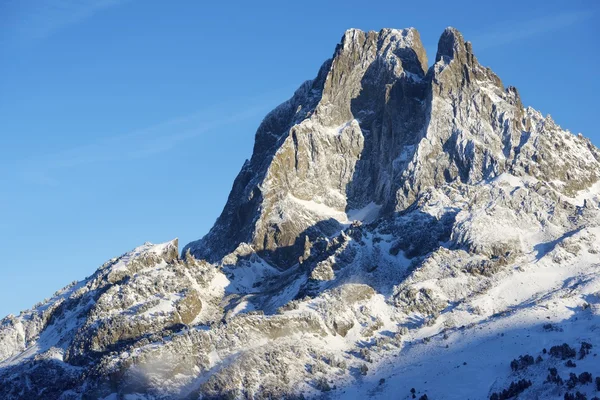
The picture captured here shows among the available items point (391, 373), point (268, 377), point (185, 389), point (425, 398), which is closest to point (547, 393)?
point (425, 398)

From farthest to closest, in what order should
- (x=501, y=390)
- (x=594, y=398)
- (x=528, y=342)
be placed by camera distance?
(x=528, y=342) → (x=501, y=390) → (x=594, y=398)

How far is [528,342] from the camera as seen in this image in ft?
646

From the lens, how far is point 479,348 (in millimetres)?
199250

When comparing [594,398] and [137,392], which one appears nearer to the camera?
[594,398]

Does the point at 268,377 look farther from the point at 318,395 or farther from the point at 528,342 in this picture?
the point at 528,342

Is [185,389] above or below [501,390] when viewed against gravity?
above

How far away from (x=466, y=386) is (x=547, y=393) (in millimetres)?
16736

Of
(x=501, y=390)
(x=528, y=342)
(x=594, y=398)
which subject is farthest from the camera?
(x=528, y=342)

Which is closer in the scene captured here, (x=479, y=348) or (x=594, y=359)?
(x=594, y=359)

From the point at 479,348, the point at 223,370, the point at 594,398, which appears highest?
the point at 223,370

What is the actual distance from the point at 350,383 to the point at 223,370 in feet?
79.7

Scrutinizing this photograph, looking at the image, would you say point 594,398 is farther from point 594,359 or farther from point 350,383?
point 350,383

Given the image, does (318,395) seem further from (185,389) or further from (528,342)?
(528,342)

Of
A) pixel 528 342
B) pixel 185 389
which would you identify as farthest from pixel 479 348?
pixel 185 389
